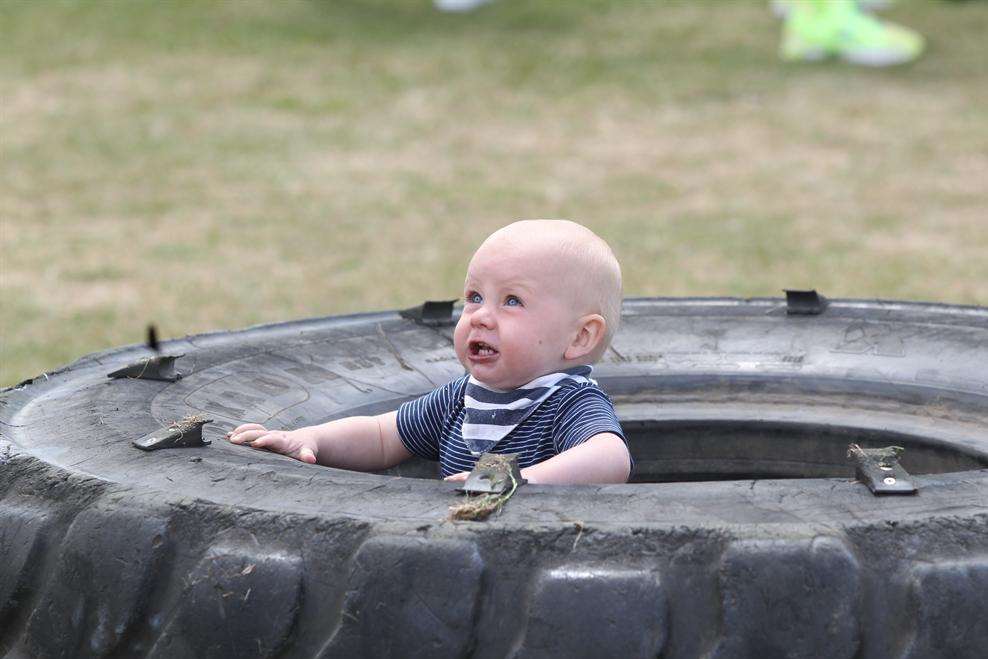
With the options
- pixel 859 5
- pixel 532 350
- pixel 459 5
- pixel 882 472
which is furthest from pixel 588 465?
pixel 459 5

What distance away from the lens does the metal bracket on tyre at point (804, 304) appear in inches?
96.0

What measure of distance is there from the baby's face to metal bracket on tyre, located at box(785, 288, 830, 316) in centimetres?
76

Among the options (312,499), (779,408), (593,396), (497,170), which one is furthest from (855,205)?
(312,499)

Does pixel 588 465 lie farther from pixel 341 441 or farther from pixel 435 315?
pixel 435 315

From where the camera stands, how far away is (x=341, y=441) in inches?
75.6

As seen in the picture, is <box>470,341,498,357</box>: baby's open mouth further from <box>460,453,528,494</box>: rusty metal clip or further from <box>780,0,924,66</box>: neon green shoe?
<box>780,0,924,66</box>: neon green shoe

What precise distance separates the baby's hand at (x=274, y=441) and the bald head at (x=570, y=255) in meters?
0.31

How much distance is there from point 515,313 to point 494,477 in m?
0.38

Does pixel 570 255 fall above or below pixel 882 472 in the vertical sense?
above

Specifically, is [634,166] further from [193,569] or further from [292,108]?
[193,569]

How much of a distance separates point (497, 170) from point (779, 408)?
5.28m

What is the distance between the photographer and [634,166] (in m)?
7.45

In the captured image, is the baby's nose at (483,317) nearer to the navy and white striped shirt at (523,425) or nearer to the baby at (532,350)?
the baby at (532,350)

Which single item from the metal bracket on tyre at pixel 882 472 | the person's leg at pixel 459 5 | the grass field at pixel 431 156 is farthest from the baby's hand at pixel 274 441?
the person's leg at pixel 459 5
